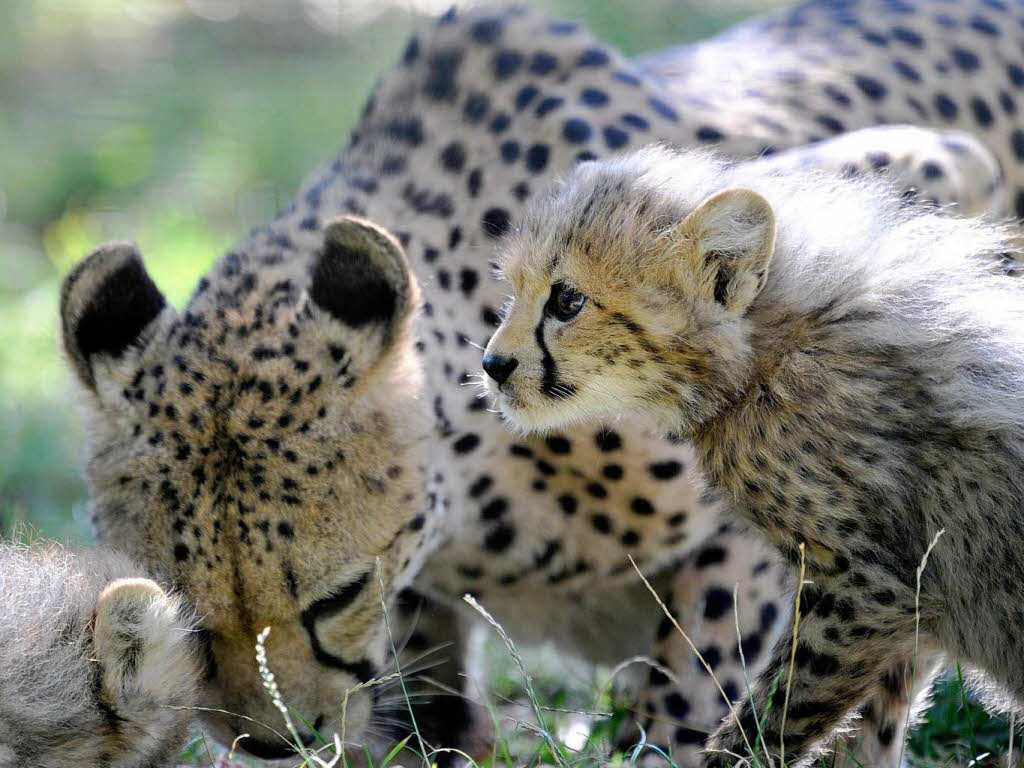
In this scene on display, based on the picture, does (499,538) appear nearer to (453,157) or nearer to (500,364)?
(500,364)

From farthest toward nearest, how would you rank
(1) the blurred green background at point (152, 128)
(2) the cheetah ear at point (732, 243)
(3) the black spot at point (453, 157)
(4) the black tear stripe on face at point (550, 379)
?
(1) the blurred green background at point (152, 128) < (3) the black spot at point (453, 157) < (4) the black tear stripe on face at point (550, 379) < (2) the cheetah ear at point (732, 243)

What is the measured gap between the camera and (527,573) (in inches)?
130

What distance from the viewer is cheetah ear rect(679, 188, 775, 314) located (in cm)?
239

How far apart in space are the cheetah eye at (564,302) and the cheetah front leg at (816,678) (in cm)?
61

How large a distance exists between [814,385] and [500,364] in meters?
0.53

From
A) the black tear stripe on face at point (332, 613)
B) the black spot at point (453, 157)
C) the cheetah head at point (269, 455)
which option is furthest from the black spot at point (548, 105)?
the black tear stripe on face at point (332, 613)

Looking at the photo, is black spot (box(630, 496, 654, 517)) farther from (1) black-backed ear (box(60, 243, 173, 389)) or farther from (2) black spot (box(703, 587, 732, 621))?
(1) black-backed ear (box(60, 243, 173, 389))

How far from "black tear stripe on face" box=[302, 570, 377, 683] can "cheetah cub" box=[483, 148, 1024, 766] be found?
0.47 metres

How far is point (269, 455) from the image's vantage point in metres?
2.66

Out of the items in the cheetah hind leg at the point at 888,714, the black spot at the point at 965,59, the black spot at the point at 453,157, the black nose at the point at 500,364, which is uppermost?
the black spot at the point at 453,157

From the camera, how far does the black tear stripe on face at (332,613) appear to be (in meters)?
2.68

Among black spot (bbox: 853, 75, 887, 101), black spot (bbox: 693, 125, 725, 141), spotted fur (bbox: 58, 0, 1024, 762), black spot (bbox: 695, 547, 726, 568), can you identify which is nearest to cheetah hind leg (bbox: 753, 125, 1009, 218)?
spotted fur (bbox: 58, 0, 1024, 762)

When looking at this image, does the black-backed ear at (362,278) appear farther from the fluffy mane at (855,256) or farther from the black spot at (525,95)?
the black spot at (525,95)

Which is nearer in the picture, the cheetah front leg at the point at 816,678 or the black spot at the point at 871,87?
the cheetah front leg at the point at 816,678
